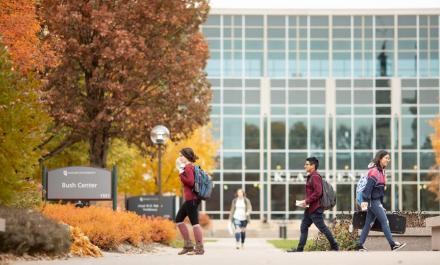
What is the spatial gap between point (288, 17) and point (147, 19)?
4459 centimetres

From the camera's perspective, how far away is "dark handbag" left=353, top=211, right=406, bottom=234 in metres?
21.0

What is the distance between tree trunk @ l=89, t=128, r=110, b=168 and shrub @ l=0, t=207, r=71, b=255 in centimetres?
1642

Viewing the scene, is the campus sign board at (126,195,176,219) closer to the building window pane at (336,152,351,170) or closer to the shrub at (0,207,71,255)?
the shrub at (0,207,71,255)

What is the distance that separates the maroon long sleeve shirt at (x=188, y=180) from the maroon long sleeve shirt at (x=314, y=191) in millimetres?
2121

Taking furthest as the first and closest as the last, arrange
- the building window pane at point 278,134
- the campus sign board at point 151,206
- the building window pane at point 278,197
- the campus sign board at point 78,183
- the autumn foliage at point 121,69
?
1. the building window pane at point 278,134
2. the building window pane at point 278,197
3. the autumn foliage at point 121,69
4. the campus sign board at point 151,206
5. the campus sign board at point 78,183

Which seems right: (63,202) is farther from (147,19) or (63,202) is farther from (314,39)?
(314,39)

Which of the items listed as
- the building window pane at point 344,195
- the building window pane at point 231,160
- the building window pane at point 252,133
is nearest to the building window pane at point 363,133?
the building window pane at point 344,195

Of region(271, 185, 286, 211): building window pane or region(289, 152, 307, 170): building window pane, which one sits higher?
region(289, 152, 307, 170): building window pane

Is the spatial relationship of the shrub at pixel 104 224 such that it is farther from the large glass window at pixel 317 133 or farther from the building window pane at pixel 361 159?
the large glass window at pixel 317 133

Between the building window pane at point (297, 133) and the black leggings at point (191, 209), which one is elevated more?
the building window pane at point (297, 133)

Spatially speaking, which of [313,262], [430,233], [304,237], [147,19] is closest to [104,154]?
[147,19]

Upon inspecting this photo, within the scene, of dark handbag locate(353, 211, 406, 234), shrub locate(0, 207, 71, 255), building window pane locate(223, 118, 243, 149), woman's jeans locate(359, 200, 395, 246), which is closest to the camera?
shrub locate(0, 207, 71, 255)

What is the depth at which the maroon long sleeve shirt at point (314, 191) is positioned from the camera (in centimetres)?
1977

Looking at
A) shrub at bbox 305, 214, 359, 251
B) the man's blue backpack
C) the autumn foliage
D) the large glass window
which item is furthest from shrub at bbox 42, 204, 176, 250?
the large glass window
